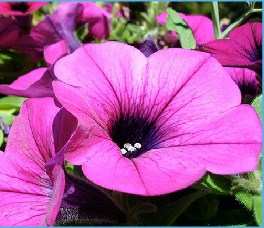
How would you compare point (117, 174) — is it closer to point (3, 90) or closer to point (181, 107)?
point (181, 107)

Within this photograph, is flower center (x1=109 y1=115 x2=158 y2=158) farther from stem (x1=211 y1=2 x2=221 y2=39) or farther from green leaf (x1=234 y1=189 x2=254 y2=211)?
stem (x1=211 y1=2 x2=221 y2=39)

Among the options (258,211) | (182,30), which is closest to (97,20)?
(182,30)

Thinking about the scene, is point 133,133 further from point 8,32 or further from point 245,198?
point 8,32

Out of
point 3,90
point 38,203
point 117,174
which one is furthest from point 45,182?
point 3,90

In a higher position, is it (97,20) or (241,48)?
(241,48)

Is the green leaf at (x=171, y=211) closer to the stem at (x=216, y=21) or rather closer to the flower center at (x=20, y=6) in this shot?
the stem at (x=216, y=21)

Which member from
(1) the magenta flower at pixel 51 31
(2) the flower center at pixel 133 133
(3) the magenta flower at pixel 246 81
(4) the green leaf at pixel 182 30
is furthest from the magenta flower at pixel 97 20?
(2) the flower center at pixel 133 133

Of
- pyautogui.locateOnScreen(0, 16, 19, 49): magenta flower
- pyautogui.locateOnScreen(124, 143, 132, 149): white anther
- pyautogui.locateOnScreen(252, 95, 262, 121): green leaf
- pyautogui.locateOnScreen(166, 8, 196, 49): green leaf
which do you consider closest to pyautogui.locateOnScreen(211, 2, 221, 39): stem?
pyautogui.locateOnScreen(166, 8, 196, 49): green leaf
